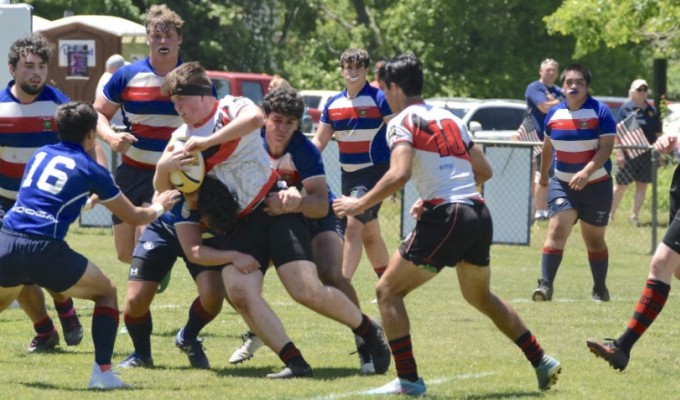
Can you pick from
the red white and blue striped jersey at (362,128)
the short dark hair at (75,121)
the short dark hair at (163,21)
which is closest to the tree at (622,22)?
the red white and blue striped jersey at (362,128)

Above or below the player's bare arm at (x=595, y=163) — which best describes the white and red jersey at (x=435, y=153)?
above

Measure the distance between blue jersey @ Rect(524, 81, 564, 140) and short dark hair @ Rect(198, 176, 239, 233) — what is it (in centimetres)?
1070

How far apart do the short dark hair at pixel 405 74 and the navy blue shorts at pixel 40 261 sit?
193cm

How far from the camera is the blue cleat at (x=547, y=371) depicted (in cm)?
752

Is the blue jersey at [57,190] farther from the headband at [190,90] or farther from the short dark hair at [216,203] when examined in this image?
the headband at [190,90]

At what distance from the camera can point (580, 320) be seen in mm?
10852

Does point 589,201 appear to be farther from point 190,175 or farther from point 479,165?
point 190,175

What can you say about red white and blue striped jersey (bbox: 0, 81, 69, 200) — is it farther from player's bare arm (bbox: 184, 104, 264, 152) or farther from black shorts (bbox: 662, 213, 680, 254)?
black shorts (bbox: 662, 213, 680, 254)

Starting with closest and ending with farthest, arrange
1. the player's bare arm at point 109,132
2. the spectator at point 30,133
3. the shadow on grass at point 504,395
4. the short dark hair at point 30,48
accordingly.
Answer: the shadow on grass at point 504,395, the player's bare arm at point 109,132, the short dark hair at point 30,48, the spectator at point 30,133

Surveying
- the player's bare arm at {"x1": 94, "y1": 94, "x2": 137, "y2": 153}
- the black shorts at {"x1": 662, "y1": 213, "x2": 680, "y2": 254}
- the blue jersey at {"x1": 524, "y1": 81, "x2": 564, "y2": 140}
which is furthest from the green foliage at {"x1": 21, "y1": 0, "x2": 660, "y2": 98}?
the black shorts at {"x1": 662, "y1": 213, "x2": 680, "y2": 254}

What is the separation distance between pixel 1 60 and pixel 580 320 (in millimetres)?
5026

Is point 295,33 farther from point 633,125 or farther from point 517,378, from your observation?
point 517,378

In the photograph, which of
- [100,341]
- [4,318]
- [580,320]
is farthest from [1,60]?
[580,320]

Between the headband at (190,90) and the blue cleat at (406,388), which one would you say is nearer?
the blue cleat at (406,388)
